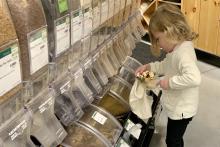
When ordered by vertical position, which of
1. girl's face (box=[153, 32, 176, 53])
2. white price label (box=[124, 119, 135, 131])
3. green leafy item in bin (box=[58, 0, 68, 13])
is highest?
green leafy item in bin (box=[58, 0, 68, 13])

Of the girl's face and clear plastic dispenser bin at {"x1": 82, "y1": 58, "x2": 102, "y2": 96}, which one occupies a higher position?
clear plastic dispenser bin at {"x1": 82, "y1": 58, "x2": 102, "y2": 96}

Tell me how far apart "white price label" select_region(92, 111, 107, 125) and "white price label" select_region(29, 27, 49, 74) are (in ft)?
1.83

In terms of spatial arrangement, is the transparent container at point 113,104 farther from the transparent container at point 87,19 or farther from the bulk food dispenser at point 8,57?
the bulk food dispenser at point 8,57

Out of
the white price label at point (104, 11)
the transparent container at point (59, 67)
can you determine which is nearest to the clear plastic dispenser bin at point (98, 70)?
the white price label at point (104, 11)

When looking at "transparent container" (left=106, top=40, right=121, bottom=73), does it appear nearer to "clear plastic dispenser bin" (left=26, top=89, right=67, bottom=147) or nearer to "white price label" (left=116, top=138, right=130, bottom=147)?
"white price label" (left=116, top=138, right=130, bottom=147)

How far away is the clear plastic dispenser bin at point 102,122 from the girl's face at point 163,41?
66 centimetres

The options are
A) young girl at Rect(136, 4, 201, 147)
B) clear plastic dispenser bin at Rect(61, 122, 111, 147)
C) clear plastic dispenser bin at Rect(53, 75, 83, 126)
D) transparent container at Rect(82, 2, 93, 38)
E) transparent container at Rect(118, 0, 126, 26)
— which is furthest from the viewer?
young girl at Rect(136, 4, 201, 147)

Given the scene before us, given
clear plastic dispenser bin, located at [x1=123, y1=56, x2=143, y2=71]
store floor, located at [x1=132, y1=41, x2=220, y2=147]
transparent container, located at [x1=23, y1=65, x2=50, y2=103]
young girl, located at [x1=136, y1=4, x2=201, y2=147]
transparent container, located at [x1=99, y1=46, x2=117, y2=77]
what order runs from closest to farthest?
transparent container, located at [x1=23, y1=65, x2=50, y2=103] → transparent container, located at [x1=99, y1=46, x2=117, y2=77] → young girl, located at [x1=136, y1=4, x2=201, y2=147] → clear plastic dispenser bin, located at [x1=123, y1=56, x2=143, y2=71] → store floor, located at [x1=132, y1=41, x2=220, y2=147]

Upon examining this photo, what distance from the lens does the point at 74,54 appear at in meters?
1.00

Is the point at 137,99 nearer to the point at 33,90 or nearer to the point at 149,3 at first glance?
the point at 33,90

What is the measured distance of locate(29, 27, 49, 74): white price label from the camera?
2.45ft

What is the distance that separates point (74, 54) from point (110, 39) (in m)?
0.40

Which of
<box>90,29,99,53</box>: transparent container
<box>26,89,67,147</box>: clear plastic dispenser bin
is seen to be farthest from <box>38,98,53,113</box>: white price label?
<box>90,29,99,53</box>: transparent container

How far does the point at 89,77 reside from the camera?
113 cm
